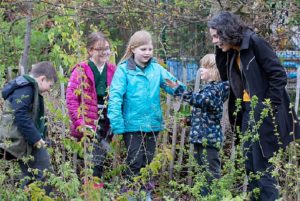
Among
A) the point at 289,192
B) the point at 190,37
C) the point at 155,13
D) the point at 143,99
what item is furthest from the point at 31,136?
the point at 190,37

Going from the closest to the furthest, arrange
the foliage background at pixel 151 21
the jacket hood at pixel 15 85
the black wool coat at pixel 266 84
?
the black wool coat at pixel 266 84
the jacket hood at pixel 15 85
the foliage background at pixel 151 21

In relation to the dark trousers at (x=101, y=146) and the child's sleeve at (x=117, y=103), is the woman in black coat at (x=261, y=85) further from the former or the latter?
the dark trousers at (x=101, y=146)

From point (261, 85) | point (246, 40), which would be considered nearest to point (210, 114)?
point (261, 85)

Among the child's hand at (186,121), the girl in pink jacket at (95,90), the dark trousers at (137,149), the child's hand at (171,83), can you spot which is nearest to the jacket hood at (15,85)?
the girl in pink jacket at (95,90)

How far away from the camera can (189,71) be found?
8906 mm

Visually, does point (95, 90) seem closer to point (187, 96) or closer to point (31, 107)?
point (31, 107)

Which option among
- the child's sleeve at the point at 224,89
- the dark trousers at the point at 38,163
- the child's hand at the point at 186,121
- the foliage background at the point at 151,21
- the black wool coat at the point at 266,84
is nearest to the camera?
the black wool coat at the point at 266,84

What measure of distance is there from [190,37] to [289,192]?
18.8 ft

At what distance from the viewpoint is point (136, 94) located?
16.6 ft

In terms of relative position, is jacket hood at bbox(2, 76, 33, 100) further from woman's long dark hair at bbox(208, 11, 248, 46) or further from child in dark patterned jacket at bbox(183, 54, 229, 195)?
woman's long dark hair at bbox(208, 11, 248, 46)

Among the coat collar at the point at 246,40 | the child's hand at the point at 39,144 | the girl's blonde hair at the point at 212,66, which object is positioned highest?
the coat collar at the point at 246,40

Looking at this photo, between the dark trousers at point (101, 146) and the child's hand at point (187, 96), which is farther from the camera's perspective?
Answer: the dark trousers at point (101, 146)

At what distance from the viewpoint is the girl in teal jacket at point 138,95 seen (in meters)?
5.01

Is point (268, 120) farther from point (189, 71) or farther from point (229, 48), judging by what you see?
point (189, 71)
